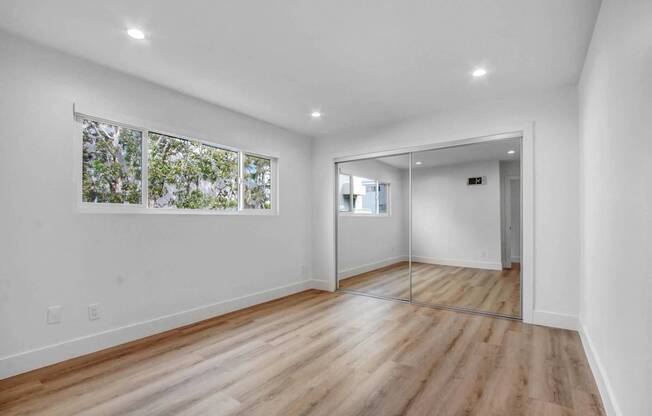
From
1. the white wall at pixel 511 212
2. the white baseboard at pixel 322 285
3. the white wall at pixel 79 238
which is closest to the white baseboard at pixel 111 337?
the white wall at pixel 79 238

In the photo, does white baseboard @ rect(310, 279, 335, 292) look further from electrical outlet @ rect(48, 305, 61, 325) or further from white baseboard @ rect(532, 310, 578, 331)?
electrical outlet @ rect(48, 305, 61, 325)

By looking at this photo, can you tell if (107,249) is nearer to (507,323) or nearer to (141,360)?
(141,360)

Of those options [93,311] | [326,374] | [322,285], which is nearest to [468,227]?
[322,285]

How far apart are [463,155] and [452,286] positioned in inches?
68.2

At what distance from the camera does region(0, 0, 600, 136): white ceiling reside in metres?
2.13

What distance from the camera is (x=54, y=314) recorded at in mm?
2578

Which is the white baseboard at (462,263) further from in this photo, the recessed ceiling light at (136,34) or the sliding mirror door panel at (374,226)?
the recessed ceiling light at (136,34)

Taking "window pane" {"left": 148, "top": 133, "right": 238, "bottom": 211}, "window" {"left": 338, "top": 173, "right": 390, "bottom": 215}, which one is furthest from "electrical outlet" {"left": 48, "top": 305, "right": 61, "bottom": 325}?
"window" {"left": 338, "top": 173, "right": 390, "bottom": 215}

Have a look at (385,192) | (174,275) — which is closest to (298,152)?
(385,192)

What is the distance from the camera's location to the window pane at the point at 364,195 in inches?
196

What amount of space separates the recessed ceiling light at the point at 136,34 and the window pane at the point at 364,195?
3.33m

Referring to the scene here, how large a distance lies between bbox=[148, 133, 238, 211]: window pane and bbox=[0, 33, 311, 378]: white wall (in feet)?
0.55

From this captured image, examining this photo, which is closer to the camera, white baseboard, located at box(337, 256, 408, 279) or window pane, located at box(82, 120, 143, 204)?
window pane, located at box(82, 120, 143, 204)

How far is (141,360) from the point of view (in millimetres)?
2646
